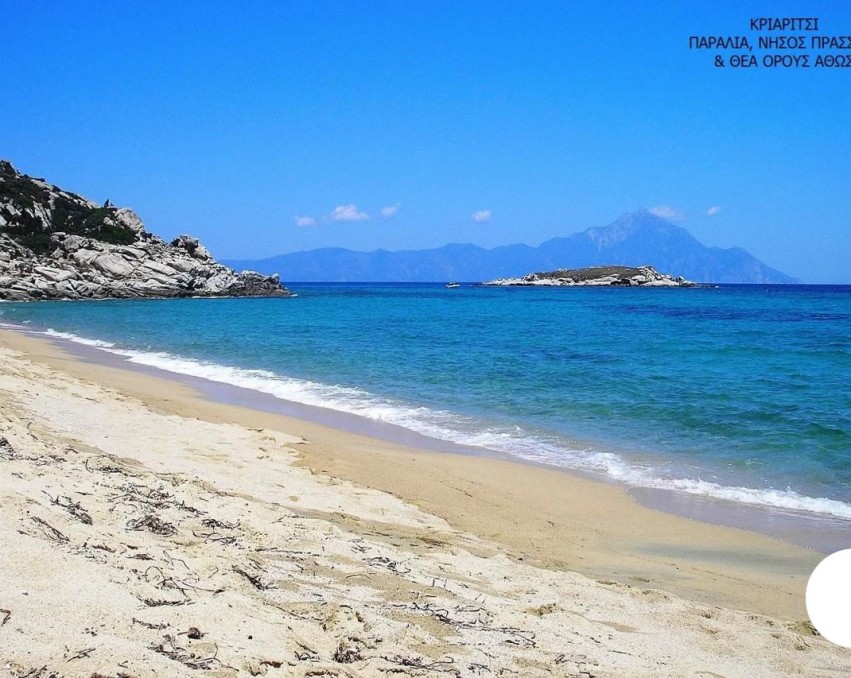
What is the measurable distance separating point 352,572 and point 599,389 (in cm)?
1301

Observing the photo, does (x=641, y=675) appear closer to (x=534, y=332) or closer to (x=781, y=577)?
(x=781, y=577)

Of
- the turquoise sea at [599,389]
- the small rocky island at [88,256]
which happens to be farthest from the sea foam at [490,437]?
the small rocky island at [88,256]

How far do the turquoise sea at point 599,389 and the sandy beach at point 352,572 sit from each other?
2248mm

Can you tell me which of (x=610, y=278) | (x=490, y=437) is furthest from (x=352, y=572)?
(x=610, y=278)

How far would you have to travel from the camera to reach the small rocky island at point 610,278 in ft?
466

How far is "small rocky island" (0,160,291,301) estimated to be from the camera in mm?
69500

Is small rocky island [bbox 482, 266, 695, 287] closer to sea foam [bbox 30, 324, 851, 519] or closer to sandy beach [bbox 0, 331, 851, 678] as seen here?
sea foam [bbox 30, 324, 851, 519]

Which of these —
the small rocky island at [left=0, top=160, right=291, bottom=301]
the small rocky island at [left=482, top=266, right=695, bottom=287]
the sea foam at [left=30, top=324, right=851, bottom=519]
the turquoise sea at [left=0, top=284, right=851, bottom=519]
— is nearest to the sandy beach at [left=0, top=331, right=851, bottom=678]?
the sea foam at [left=30, top=324, right=851, bottom=519]

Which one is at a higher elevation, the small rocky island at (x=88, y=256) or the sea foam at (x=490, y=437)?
the small rocky island at (x=88, y=256)

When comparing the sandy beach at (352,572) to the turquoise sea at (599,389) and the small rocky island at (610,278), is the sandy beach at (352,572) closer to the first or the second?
the turquoise sea at (599,389)

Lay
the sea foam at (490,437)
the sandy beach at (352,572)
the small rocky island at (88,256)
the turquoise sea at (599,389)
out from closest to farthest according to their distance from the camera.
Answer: the sandy beach at (352,572)
the sea foam at (490,437)
the turquoise sea at (599,389)
the small rocky island at (88,256)

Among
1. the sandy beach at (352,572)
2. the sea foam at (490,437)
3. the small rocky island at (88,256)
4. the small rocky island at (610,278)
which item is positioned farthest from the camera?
the small rocky island at (610,278)

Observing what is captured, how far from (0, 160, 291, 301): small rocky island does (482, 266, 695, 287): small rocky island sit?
79789 millimetres

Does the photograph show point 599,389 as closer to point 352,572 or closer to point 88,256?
point 352,572
